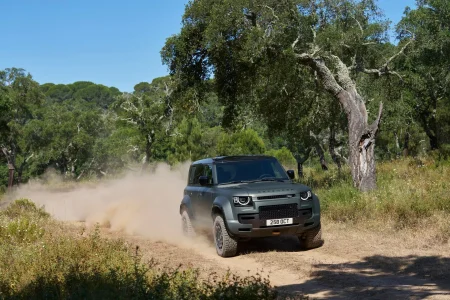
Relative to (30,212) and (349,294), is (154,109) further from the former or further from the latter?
(349,294)

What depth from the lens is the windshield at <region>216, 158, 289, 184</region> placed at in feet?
36.1

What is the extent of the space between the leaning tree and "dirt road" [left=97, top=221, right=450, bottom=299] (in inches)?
205

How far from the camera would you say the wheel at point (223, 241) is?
9844 mm

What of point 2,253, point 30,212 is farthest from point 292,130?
point 2,253

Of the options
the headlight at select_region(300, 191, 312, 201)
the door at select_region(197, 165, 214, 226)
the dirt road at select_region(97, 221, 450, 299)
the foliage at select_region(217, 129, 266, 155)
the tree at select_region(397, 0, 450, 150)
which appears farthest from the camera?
the foliage at select_region(217, 129, 266, 155)

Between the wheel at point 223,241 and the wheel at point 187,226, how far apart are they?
69.9 inches

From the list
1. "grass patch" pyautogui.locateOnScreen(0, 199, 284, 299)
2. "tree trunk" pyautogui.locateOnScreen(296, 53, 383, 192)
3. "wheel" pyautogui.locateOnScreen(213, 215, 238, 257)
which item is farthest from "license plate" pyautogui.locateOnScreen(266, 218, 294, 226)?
"tree trunk" pyautogui.locateOnScreen(296, 53, 383, 192)

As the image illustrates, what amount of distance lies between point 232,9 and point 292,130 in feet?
32.7

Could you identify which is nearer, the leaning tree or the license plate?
the license plate

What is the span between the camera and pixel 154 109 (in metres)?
53.7

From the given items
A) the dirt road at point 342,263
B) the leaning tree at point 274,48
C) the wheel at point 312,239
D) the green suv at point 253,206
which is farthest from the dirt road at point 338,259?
the leaning tree at point 274,48

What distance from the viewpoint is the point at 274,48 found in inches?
669

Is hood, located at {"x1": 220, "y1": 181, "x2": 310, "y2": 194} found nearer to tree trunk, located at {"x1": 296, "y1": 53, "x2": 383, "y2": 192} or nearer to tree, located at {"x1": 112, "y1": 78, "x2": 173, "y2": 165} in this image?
tree trunk, located at {"x1": 296, "y1": 53, "x2": 383, "y2": 192}

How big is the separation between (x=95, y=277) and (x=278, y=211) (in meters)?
4.08
